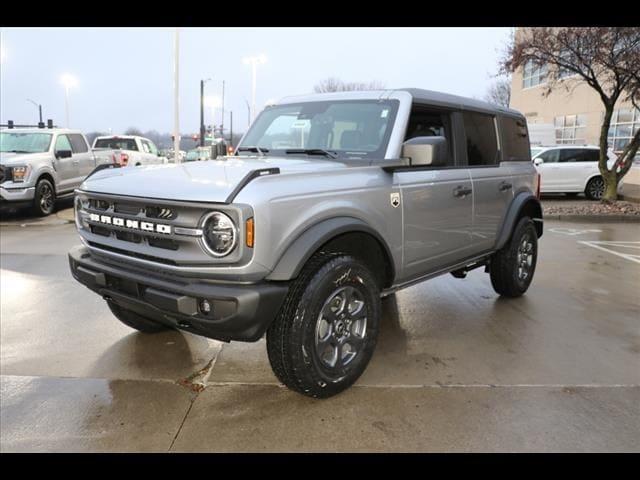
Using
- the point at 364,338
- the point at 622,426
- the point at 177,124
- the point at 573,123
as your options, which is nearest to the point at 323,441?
the point at 364,338

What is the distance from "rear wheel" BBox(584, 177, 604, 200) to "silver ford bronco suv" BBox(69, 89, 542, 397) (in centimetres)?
1254

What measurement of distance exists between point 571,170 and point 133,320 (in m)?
14.6

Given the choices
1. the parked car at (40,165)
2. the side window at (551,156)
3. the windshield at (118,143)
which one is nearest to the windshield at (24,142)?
the parked car at (40,165)

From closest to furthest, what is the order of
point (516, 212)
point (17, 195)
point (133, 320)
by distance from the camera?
point (133, 320) → point (516, 212) → point (17, 195)

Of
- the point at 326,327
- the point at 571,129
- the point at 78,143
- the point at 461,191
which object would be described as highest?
the point at 571,129

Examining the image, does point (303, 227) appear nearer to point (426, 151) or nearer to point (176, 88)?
point (426, 151)

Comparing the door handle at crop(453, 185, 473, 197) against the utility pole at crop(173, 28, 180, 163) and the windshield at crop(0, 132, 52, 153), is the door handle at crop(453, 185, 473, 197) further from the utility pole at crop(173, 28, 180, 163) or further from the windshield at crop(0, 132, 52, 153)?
the utility pole at crop(173, 28, 180, 163)

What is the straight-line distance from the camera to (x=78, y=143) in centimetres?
1321

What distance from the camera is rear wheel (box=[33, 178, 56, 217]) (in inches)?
439

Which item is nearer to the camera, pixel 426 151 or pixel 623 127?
pixel 426 151

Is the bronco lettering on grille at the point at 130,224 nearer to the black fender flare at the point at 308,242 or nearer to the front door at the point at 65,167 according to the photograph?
the black fender flare at the point at 308,242

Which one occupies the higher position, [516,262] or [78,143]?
[78,143]

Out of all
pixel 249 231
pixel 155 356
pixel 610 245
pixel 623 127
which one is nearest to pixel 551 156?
pixel 610 245

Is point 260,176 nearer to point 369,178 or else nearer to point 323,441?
point 369,178
